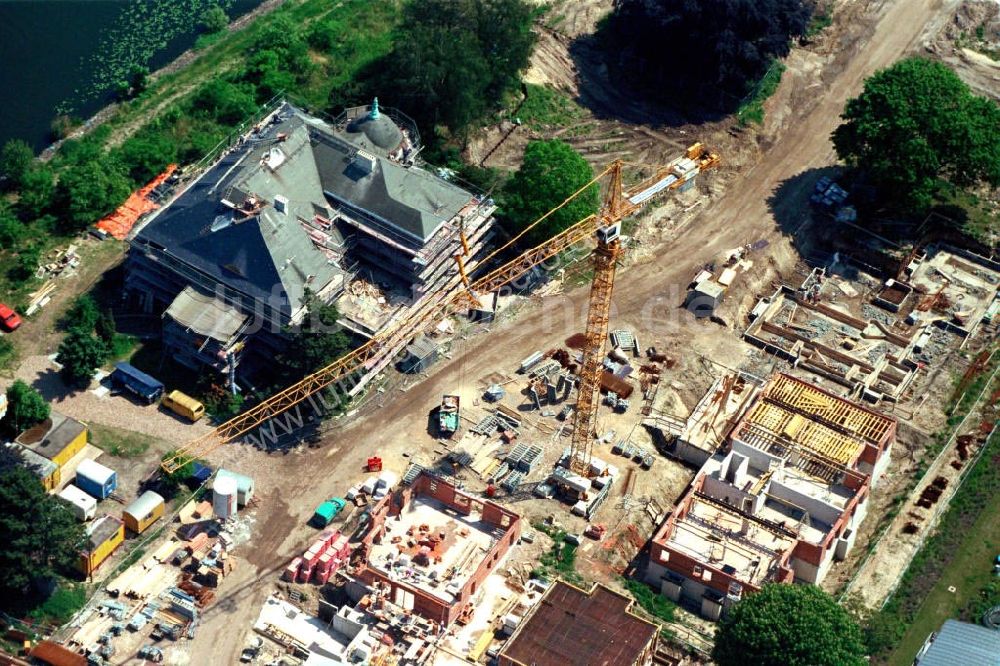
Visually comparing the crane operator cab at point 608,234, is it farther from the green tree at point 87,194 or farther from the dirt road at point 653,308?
the green tree at point 87,194

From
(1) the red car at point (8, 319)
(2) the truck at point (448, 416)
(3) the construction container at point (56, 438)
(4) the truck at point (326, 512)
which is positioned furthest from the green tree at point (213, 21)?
(4) the truck at point (326, 512)

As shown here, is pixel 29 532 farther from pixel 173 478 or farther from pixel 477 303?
pixel 477 303

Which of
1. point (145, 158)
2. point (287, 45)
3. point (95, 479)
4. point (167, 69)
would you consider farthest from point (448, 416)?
point (167, 69)

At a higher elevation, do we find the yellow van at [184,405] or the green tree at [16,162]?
the green tree at [16,162]

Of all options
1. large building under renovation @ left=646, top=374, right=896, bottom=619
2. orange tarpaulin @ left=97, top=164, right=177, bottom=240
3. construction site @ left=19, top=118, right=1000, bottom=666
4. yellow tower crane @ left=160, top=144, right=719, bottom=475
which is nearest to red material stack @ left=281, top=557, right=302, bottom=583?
construction site @ left=19, top=118, right=1000, bottom=666

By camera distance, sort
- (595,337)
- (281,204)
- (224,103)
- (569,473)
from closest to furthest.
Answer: (595,337), (569,473), (281,204), (224,103)

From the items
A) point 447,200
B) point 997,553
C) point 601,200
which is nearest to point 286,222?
point 447,200
